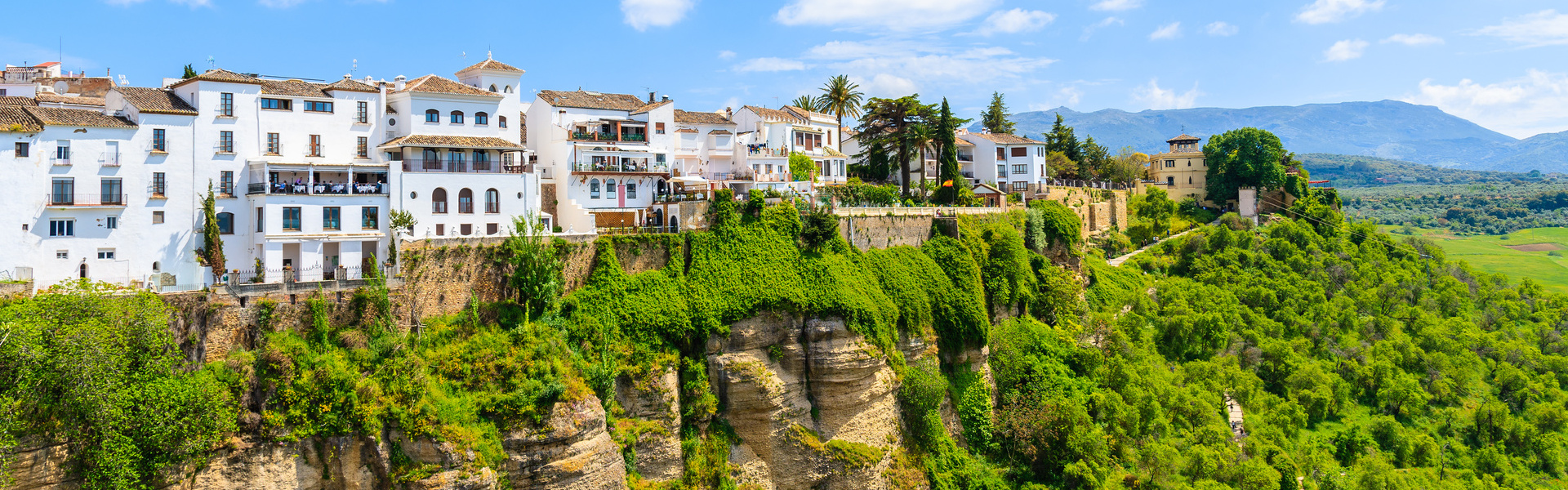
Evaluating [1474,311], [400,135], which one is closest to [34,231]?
[400,135]

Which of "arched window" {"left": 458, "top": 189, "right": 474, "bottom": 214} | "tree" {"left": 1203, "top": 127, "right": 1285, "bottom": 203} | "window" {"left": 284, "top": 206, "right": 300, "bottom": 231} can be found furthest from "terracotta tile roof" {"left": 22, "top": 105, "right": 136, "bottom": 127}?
"tree" {"left": 1203, "top": 127, "right": 1285, "bottom": 203}

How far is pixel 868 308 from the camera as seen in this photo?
44000 mm

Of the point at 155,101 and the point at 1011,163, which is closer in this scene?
the point at 155,101

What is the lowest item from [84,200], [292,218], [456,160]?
[292,218]

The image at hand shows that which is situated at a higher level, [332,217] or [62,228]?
[332,217]

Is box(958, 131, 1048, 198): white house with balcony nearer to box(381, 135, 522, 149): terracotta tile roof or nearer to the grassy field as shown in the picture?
box(381, 135, 522, 149): terracotta tile roof

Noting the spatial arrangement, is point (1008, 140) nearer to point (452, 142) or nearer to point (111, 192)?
point (452, 142)

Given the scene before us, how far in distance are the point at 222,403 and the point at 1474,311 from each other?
83.3m

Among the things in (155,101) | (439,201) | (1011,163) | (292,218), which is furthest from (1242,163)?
(155,101)

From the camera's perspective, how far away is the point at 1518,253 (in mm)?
128000

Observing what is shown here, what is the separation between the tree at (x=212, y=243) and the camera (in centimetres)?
3622

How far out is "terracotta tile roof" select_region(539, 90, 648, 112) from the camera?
164 feet

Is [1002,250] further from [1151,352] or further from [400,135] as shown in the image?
[400,135]

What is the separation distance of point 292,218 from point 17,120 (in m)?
8.72
